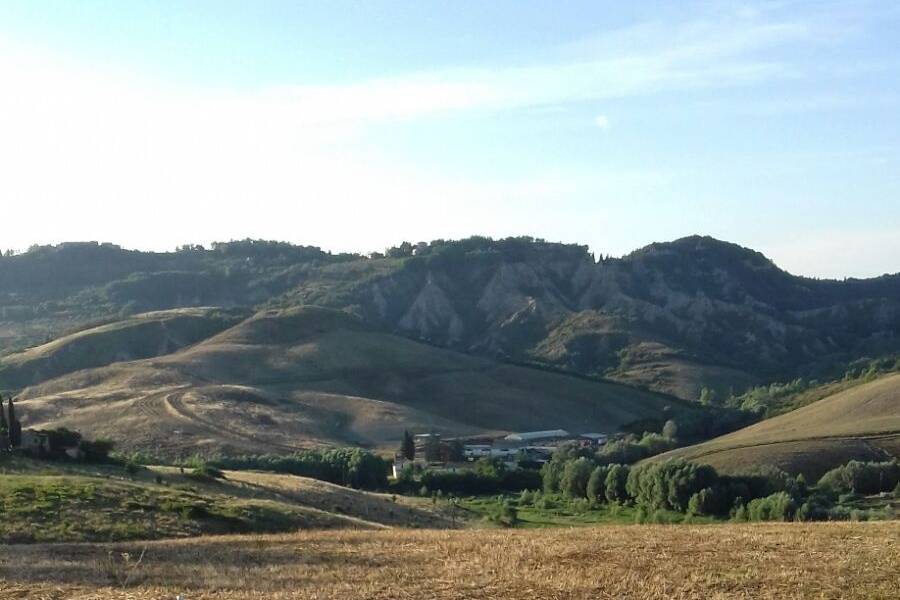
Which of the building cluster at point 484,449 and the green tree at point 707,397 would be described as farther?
the green tree at point 707,397

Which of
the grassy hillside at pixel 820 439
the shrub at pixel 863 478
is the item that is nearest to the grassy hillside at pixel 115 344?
the grassy hillside at pixel 820 439

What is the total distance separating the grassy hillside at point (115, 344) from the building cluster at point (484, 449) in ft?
181

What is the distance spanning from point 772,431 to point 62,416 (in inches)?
2745

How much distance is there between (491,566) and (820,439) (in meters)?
65.2

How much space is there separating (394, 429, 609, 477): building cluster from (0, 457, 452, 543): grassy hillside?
3185 centimetres

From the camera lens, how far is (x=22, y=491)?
36031 millimetres

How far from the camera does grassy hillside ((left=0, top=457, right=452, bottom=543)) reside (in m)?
31.3

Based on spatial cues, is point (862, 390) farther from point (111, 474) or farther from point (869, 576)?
point (869, 576)

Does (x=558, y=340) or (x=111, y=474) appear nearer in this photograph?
(x=111, y=474)

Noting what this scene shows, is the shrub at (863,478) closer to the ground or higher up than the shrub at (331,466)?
higher up

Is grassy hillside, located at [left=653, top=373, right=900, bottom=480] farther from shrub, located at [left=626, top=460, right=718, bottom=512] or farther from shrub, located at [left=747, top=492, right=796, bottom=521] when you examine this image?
shrub, located at [left=747, top=492, right=796, bottom=521]

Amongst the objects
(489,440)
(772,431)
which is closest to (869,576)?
(772,431)

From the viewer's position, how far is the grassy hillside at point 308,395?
109 m

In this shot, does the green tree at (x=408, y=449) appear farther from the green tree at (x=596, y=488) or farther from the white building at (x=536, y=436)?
the green tree at (x=596, y=488)
